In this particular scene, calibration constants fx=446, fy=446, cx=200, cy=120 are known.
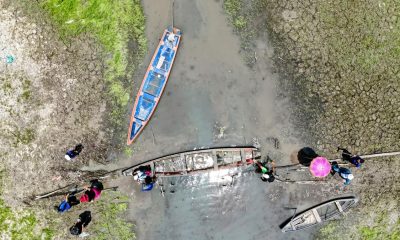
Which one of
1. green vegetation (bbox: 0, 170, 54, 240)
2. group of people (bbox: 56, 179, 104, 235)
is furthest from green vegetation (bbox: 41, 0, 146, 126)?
green vegetation (bbox: 0, 170, 54, 240)

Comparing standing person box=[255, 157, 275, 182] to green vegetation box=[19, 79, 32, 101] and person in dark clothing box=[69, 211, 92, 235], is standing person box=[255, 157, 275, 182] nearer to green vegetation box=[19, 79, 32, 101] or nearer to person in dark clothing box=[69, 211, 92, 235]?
person in dark clothing box=[69, 211, 92, 235]

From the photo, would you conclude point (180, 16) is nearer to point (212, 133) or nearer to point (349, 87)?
point (212, 133)

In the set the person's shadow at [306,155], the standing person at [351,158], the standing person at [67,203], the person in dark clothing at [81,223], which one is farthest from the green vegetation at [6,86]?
the standing person at [351,158]

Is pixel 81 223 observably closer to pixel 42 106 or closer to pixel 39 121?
pixel 39 121

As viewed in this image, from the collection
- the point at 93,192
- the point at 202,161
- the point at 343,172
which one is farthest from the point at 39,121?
the point at 343,172

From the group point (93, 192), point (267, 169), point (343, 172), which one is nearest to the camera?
point (93, 192)

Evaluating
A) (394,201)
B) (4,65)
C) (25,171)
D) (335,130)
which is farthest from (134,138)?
(394,201)

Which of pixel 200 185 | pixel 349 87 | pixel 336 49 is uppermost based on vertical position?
pixel 336 49
